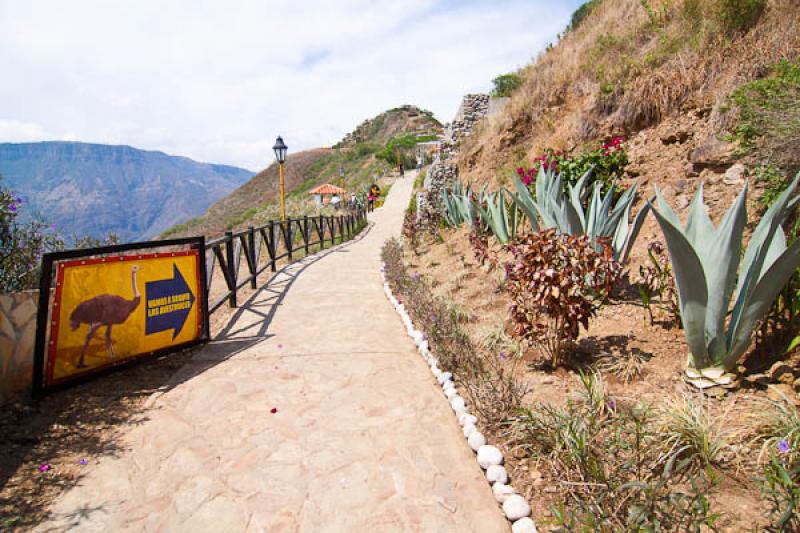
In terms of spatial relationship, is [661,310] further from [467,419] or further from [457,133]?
[457,133]

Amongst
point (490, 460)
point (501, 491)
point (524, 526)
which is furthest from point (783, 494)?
point (490, 460)

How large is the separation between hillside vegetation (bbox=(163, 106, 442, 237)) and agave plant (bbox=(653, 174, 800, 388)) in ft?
81.7

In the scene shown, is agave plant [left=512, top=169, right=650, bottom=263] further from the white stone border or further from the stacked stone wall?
the stacked stone wall

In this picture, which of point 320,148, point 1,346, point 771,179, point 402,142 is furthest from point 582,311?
point 320,148

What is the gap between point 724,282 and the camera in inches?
93.0

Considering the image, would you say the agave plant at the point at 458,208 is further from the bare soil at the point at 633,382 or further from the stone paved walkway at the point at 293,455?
the stone paved walkway at the point at 293,455

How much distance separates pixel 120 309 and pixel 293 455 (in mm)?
2093

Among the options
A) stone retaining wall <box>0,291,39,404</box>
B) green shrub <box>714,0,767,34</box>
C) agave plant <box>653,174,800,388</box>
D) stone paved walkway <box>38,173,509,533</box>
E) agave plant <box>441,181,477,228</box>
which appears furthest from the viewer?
agave plant <box>441,181,477,228</box>

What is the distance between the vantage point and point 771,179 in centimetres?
406

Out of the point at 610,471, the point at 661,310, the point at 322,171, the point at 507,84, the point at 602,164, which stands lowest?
the point at 610,471

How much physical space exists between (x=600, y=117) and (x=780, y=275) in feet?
21.5

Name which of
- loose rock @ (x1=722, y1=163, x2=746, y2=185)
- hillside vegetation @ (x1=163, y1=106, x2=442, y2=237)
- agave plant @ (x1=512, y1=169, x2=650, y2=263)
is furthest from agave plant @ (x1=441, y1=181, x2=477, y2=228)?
hillside vegetation @ (x1=163, y1=106, x2=442, y2=237)

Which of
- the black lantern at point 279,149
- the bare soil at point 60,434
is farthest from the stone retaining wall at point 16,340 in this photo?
the black lantern at point 279,149

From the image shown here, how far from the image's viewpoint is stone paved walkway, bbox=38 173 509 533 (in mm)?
2012
